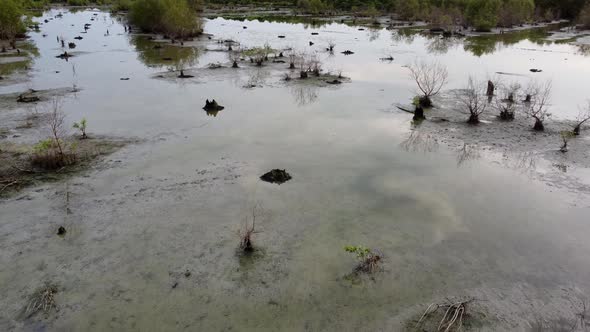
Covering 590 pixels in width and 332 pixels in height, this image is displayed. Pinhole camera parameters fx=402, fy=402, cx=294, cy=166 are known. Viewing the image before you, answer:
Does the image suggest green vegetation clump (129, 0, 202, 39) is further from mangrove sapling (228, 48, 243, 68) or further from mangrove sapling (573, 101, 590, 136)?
mangrove sapling (573, 101, 590, 136)

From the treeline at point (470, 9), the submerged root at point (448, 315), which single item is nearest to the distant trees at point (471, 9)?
the treeline at point (470, 9)

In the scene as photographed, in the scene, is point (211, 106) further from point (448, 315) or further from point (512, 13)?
point (512, 13)

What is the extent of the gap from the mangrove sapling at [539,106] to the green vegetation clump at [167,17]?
28435 mm

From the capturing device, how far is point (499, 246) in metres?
8.04

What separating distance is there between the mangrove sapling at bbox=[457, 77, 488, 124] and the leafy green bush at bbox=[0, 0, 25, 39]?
33.0 meters

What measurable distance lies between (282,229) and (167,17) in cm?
3312

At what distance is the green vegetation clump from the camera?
35.8 meters

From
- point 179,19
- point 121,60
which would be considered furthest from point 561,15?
point 121,60

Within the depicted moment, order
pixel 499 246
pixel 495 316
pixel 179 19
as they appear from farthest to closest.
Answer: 1. pixel 179 19
2. pixel 499 246
3. pixel 495 316

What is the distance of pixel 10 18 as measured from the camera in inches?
1239

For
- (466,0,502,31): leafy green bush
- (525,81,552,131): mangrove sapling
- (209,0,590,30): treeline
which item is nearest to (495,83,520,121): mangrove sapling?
(525,81,552,131): mangrove sapling

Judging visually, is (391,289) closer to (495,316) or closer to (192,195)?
(495,316)

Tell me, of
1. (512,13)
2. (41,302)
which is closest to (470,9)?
(512,13)

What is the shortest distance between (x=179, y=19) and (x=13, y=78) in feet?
57.8
